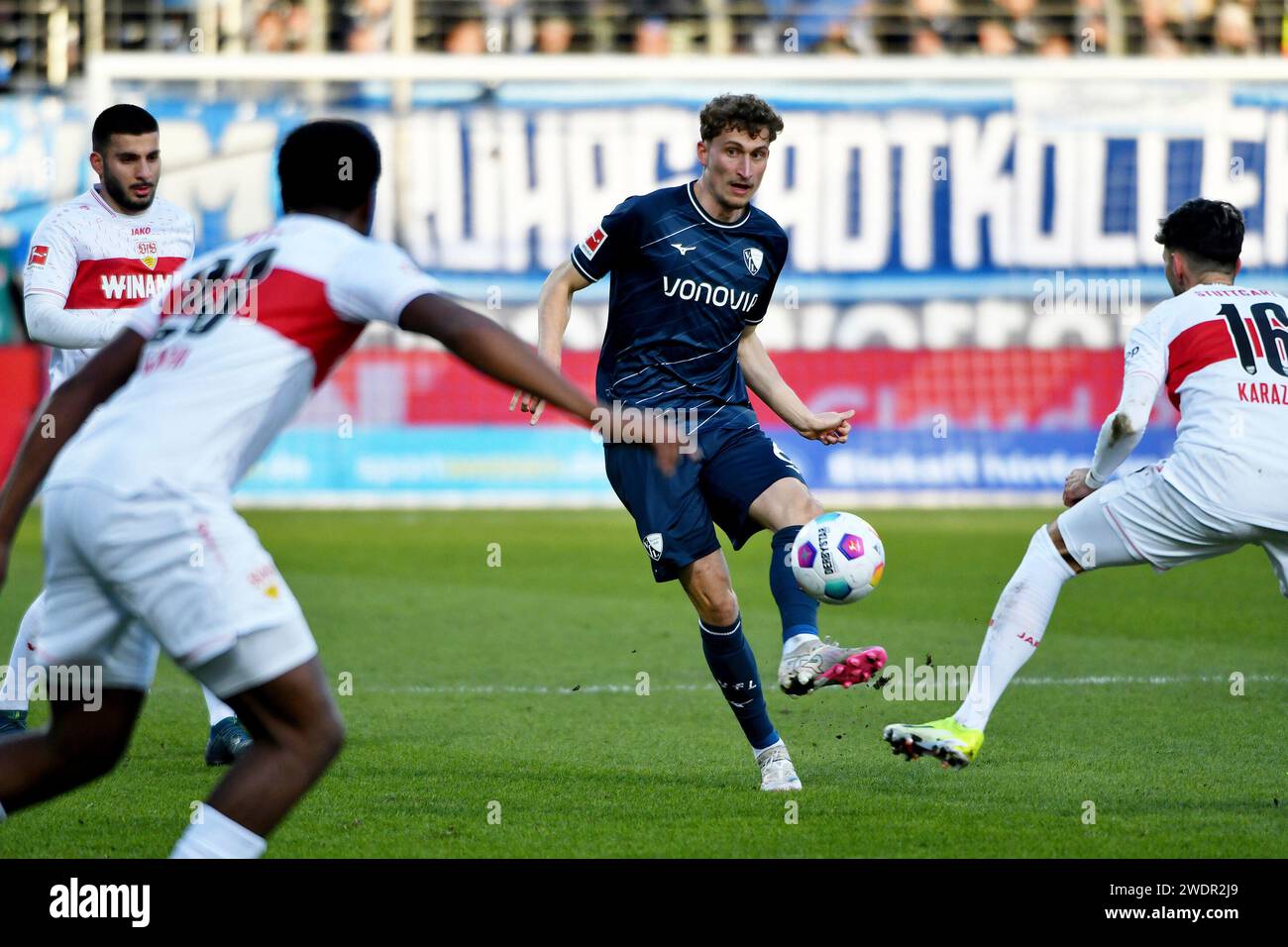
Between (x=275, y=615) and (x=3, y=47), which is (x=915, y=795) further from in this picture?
(x=3, y=47)

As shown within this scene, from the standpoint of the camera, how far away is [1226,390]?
5.82 metres

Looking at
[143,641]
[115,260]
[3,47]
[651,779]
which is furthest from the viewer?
[3,47]

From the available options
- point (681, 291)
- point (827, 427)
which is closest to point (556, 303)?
point (681, 291)

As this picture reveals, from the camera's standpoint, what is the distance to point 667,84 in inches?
711

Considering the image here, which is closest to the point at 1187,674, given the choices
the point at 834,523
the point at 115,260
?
the point at 834,523

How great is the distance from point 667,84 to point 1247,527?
1307 cm

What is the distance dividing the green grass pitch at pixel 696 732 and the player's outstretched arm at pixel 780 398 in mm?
1260

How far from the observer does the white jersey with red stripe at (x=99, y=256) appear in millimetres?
7117

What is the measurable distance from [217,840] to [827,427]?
3047 millimetres

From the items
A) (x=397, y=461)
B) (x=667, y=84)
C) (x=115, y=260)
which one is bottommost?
(x=397, y=461)
